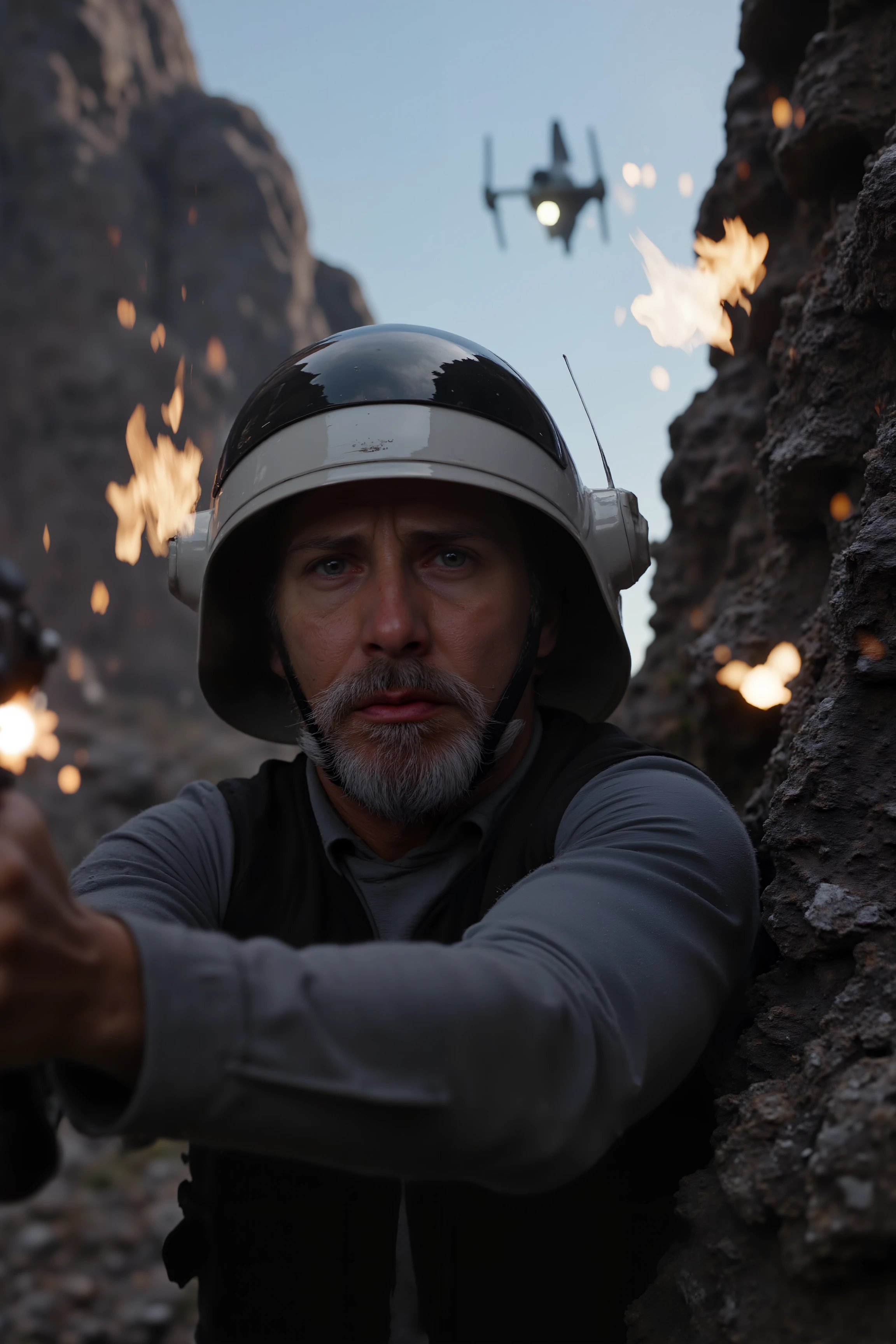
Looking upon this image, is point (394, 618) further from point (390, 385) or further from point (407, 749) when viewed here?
point (390, 385)

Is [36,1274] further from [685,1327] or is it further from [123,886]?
[685,1327]

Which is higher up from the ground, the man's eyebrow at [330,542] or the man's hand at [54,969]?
the man's eyebrow at [330,542]

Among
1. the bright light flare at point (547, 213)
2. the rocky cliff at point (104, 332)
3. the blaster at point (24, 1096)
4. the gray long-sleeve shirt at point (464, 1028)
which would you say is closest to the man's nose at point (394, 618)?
the gray long-sleeve shirt at point (464, 1028)

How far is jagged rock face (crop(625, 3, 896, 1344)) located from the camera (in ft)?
3.68

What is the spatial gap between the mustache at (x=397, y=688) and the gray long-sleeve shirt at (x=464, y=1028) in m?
0.59

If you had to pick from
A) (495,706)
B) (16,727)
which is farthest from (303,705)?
(16,727)

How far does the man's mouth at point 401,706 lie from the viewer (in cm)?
198

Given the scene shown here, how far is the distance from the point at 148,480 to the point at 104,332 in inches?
156

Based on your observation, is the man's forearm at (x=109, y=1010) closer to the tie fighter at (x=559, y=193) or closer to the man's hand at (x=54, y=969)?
the man's hand at (x=54, y=969)

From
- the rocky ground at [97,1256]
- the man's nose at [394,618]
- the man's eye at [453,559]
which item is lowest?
the rocky ground at [97,1256]

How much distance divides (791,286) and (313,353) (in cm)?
250

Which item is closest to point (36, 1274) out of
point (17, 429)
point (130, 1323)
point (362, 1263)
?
point (130, 1323)

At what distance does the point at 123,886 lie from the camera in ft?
5.79

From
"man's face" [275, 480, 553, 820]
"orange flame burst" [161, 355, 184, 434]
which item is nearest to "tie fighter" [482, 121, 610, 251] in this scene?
"man's face" [275, 480, 553, 820]
